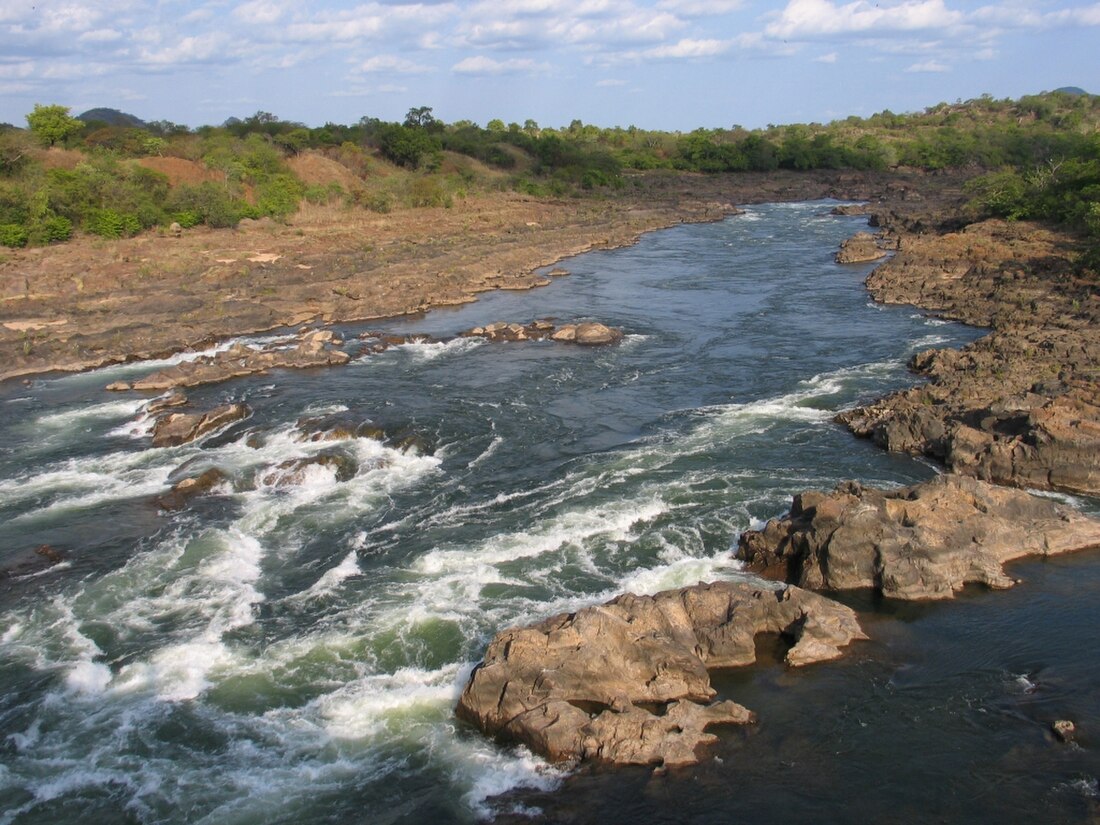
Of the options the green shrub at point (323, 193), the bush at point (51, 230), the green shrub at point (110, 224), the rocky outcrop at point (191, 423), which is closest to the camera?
the rocky outcrop at point (191, 423)

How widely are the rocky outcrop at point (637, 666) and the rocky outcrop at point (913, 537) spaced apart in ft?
4.56

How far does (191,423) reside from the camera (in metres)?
25.2

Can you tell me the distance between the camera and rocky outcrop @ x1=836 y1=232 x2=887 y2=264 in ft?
159

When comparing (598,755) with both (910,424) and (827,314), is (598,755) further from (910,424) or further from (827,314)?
(827,314)

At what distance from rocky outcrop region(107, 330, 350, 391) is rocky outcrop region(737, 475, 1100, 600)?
1900cm

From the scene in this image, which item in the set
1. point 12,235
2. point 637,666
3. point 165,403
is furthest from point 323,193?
point 637,666

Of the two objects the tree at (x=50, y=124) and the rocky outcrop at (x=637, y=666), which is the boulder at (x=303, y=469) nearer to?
the rocky outcrop at (x=637, y=666)

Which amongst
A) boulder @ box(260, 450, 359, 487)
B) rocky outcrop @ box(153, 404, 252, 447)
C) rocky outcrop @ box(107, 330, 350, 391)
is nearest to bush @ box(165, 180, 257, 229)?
rocky outcrop @ box(107, 330, 350, 391)

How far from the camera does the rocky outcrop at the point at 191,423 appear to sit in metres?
24.7

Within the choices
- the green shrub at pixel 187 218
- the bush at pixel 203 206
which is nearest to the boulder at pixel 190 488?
the green shrub at pixel 187 218

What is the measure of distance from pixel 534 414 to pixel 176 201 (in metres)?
36.5

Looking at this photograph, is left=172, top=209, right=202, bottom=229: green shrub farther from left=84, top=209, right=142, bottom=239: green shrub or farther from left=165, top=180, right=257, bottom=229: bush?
left=84, top=209, right=142, bottom=239: green shrub

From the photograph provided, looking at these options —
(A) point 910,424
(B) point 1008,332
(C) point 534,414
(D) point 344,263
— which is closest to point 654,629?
(A) point 910,424

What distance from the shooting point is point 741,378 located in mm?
28812
